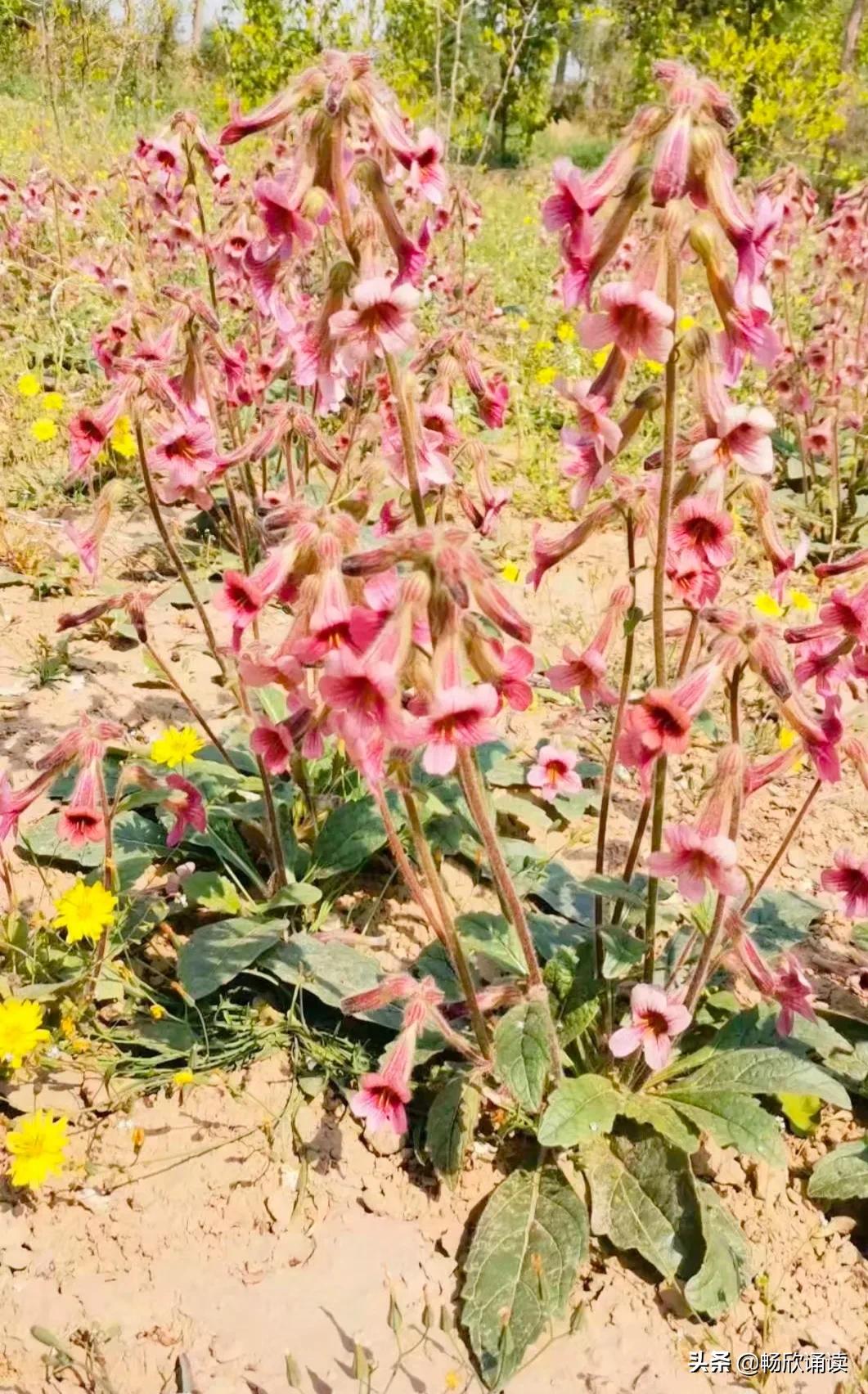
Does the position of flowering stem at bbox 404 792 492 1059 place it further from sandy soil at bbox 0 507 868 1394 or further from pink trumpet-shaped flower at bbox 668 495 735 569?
pink trumpet-shaped flower at bbox 668 495 735 569

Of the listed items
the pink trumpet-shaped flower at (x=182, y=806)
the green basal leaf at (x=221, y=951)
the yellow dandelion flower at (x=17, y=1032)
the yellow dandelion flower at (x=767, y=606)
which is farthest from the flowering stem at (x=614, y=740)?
the yellow dandelion flower at (x=767, y=606)

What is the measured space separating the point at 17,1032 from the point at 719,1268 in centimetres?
160

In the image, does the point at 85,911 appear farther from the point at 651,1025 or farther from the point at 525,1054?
the point at 651,1025

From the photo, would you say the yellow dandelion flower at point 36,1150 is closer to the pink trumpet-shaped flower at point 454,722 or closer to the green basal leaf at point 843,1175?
the pink trumpet-shaped flower at point 454,722

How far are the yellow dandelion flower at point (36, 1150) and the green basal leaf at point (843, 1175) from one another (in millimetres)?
1663

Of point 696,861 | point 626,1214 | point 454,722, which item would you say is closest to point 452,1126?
point 626,1214

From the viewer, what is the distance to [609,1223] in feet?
7.45

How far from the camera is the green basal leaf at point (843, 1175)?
228 cm

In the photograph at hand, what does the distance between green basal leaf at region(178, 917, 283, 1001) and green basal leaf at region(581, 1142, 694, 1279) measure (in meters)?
0.92

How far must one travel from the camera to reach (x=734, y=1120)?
2.19 metres

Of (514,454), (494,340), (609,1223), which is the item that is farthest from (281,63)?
(609,1223)

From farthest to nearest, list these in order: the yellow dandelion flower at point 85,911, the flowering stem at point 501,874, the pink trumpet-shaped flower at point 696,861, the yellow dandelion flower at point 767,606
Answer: the yellow dandelion flower at point 767,606 → the yellow dandelion flower at point 85,911 → the flowering stem at point 501,874 → the pink trumpet-shaped flower at point 696,861

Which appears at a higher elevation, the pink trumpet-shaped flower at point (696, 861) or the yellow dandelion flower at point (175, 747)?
the pink trumpet-shaped flower at point (696, 861)

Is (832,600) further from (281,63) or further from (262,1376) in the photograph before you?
(281,63)
